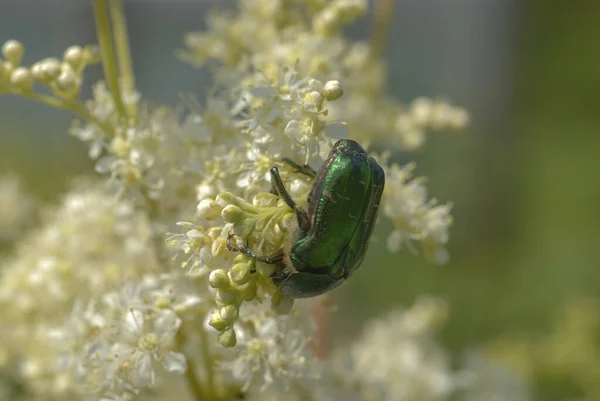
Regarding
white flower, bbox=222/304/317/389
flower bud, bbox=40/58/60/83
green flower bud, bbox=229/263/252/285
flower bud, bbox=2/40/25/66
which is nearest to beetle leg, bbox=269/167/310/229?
green flower bud, bbox=229/263/252/285

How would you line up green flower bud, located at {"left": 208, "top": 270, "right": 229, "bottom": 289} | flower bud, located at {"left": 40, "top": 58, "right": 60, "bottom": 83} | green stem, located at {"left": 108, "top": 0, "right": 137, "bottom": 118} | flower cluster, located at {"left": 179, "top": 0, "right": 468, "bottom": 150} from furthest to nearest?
flower cluster, located at {"left": 179, "top": 0, "right": 468, "bottom": 150}, green stem, located at {"left": 108, "top": 0, "right": 137, "bottom": 118}, flower bud, located at {"left": 40, "top": 58, "right": 60, "bottom": 83}, green flower bud, located at {"left": 208, "top": 270, "right": 229, "bottom": 289}

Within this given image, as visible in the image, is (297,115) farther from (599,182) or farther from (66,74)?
(599,182)

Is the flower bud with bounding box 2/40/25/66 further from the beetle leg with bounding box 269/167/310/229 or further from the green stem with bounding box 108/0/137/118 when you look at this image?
the beetle leg with bounding box 269/167/310/229

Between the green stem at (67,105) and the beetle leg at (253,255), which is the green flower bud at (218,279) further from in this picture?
the green stem at (67,105)

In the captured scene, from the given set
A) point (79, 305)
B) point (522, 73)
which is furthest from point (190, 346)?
point (522, 73)

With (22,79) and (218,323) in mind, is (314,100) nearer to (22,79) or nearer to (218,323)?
(218,323)

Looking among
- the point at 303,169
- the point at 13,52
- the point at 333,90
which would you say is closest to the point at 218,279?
the point at 303,169

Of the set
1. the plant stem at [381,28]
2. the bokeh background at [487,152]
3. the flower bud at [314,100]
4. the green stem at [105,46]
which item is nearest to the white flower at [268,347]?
the flower bud at [314,100]
